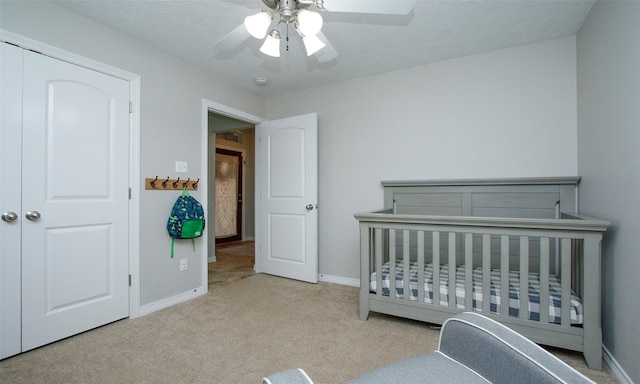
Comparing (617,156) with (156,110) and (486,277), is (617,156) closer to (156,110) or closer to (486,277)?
(486,277)

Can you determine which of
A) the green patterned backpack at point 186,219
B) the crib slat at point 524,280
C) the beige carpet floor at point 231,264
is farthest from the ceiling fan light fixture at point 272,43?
the beige carpet floor at point 231,264

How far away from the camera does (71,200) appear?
6.38 ft

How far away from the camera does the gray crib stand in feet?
5.35

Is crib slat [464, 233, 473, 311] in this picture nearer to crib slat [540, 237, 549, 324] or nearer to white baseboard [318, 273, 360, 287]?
crib slat [540, 237, 549, 324]

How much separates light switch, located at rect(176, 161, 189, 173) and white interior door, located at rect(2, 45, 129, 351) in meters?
0.43

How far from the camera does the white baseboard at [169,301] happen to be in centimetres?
231

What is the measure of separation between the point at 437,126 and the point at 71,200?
3039 mm

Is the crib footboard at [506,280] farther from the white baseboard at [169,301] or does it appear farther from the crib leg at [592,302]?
the white baseboard at [169,301]

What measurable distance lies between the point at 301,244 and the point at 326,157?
1048mm

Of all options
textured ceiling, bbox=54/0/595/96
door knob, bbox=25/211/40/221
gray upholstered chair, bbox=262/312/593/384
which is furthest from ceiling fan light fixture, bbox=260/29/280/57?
door knob, bbox=25/211/40/221

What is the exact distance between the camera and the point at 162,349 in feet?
5.87

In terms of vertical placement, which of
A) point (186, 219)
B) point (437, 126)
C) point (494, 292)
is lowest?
point (494, 292)

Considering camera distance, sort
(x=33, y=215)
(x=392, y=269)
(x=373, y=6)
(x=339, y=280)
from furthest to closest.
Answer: (x=339, y=280), (x=392, y=269), (x=33, y=215), (x=373, y=6)

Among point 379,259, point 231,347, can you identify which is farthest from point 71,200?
point 379,259
